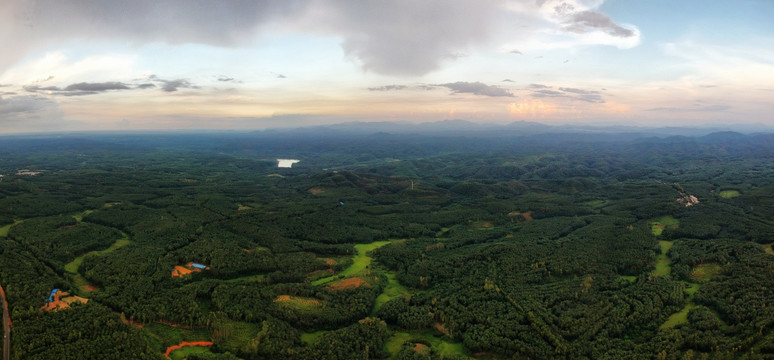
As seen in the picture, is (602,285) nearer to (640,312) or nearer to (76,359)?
(640,312)

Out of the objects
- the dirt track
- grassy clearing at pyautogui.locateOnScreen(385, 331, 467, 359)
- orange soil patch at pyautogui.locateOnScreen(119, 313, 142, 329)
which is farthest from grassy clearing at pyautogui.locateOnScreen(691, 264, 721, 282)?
the dirt track

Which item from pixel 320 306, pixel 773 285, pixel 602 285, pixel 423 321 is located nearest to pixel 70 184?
pixel 320 306

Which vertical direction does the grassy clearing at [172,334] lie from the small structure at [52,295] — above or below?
below

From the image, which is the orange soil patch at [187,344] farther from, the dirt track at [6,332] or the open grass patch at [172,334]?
the dirt track at [6,332]

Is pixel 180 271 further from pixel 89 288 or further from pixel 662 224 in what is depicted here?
pixel 662 224

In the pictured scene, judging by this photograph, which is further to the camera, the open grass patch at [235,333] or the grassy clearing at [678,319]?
the grassy clearing at [678,319]

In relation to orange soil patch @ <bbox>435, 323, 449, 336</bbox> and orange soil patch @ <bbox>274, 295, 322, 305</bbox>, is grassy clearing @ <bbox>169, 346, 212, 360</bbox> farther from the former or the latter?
orange soil patch @ <bbox>435, 323, 449, 336</bbox>

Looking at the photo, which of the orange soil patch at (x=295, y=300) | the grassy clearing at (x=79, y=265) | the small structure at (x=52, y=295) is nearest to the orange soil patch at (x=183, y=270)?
the grassy clearing at (x=79, y=265)
